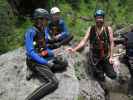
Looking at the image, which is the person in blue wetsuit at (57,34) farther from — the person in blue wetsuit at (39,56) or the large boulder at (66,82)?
the person in blue wetsuit at (39,56)

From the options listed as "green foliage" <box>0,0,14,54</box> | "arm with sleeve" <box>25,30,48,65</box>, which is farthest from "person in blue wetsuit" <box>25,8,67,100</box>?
"green foliage" <box>0,0,14,54</box>

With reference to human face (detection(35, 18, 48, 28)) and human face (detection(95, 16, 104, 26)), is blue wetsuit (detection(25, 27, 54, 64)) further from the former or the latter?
human face (detection(95, 16, 104, 26))

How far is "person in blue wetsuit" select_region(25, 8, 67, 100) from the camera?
22.7 ft

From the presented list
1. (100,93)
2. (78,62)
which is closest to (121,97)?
(100,93)

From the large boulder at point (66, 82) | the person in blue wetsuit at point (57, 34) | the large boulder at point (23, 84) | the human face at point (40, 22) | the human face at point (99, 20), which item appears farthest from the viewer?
the person in blue wetsuit at point (57, 34)

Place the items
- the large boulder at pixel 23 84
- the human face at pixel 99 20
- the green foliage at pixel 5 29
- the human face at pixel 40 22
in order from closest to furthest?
the human face at pixel 40 22
the large boulder at pixel 23 84
the human face at pixel 99 20
the green foliage at pixel 5 29

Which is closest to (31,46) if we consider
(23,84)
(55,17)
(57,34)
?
(23,84)

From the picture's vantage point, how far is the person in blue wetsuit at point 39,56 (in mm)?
6922

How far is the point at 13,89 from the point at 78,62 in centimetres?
187

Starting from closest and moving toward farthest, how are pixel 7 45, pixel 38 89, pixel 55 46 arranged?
pixel 38 89 → pixel 55 46 → pixel 7 45

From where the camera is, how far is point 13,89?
755 cm

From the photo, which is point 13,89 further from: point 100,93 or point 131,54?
point 131,54

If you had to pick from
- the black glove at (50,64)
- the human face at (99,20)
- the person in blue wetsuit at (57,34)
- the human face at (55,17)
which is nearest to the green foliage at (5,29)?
the person in blue wetsuit at (57,34)

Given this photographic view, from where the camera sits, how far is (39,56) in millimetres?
7102
